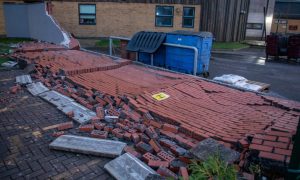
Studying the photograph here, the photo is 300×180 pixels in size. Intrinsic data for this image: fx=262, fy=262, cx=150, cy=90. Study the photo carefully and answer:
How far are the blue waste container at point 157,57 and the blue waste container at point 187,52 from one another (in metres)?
0.22

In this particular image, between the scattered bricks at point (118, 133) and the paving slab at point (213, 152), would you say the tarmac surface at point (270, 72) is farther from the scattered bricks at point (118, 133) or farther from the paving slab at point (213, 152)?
the scattered bricks at point (118, 133)

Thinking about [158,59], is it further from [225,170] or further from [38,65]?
[225,170]

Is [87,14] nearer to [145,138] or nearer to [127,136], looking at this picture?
[127,136]

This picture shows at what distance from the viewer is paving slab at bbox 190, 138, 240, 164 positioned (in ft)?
10.9

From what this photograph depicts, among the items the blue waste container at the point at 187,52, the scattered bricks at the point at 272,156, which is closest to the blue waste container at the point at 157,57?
the blue waste container at the point at 187,52

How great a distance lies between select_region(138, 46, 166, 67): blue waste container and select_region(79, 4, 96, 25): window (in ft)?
39.4

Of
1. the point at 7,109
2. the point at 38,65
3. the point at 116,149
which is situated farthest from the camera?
the point at 38,65

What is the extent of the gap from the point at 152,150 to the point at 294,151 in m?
2.19

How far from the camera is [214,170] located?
2973mm

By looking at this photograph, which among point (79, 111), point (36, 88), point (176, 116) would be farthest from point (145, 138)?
point (36, 88)

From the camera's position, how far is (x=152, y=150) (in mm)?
3902

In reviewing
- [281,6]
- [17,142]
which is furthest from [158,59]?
[281,6]

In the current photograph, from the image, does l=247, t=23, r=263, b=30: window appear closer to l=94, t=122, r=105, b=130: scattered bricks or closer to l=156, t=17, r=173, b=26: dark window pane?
l=156, t=17, r=173, b=26: dark window pane

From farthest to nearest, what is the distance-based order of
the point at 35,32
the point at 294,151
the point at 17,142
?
the point at 35,32 < the point at 17,142 < the point at 294,151
